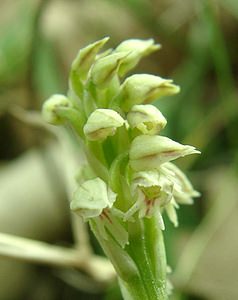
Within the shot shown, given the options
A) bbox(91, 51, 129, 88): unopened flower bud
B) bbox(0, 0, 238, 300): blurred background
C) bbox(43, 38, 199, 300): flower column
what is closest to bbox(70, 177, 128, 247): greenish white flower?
bbox(43, 38, 199, 300): flower column

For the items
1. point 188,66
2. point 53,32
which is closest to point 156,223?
point 188,66

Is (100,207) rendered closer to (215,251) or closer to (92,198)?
(92,198)

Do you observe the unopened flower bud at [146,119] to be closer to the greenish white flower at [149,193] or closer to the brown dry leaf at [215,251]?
the greenish white flower at [149,193]

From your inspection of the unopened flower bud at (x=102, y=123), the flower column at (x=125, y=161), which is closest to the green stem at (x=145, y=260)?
the flower column at (x=125, y=161)

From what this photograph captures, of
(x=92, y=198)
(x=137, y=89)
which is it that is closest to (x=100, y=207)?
(x=92, y=198)

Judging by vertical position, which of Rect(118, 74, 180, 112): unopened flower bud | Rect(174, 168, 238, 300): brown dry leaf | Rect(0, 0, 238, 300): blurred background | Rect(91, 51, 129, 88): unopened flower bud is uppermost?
Rect(91, 51, 129, 88): unopened flower bud

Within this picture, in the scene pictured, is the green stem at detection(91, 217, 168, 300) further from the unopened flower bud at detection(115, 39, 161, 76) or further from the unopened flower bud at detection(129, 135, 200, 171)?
the unopened flower bud at detection(115, 39, 161, 76)

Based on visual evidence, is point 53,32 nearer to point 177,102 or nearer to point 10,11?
point 10,11
